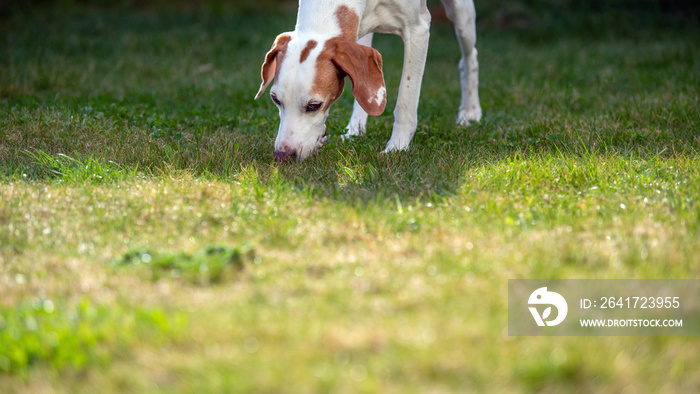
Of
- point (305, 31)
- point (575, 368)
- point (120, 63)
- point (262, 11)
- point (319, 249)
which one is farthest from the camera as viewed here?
point (262, 11)

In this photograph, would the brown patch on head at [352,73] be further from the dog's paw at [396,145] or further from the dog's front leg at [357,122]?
the dog's front leg at [357,122]

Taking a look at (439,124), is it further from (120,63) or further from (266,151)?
(120,63)

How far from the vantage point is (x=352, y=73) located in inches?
144

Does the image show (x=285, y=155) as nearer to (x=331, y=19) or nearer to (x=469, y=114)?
(x=331, y=19)

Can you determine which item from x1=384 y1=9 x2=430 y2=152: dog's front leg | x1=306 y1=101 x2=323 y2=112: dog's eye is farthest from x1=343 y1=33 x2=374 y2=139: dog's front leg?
x1=306 y1=101 x2=323 y2=112: dog's eye

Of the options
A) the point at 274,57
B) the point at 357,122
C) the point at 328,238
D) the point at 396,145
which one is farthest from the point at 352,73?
the point at 328,238

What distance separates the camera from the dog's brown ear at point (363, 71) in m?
3.67

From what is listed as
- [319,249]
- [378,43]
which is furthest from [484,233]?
[378,43]

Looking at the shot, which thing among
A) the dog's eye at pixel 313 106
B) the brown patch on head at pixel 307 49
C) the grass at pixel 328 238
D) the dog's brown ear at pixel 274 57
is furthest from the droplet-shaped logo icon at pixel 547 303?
the dog's brown ear at pixel 274 57

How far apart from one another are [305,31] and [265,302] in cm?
210

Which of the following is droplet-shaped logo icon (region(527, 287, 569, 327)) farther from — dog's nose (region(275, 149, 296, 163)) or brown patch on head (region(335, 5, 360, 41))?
brown patch on head (region(335, 5, 360, 41))

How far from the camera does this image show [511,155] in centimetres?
399

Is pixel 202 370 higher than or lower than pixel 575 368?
lower

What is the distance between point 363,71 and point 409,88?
0.65 meters
